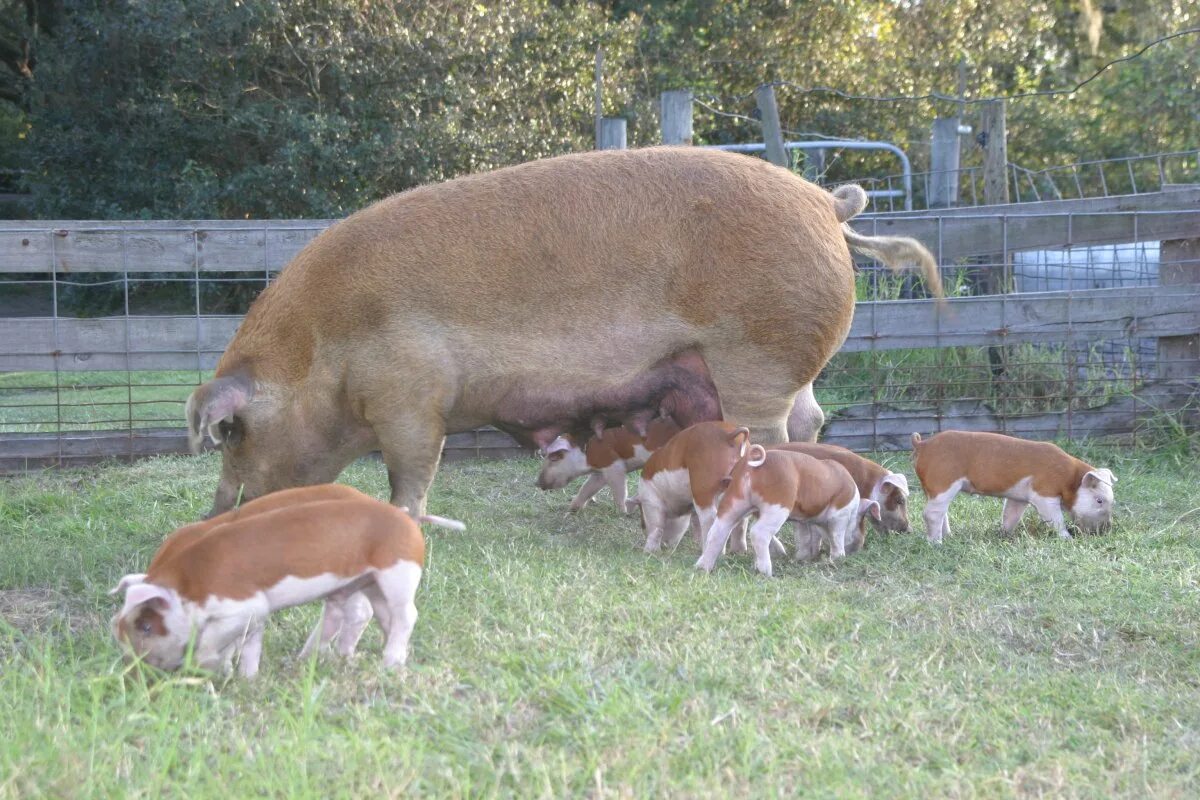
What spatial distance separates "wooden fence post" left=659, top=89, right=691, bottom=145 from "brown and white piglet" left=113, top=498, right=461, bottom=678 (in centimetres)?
579

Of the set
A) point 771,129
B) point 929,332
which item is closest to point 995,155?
point 771,129

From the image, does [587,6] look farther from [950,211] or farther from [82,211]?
[950,211]

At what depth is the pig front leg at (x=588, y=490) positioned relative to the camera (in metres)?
6.08

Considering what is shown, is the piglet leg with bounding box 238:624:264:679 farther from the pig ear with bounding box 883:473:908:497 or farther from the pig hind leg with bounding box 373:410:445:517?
the pig ear with bounding box 883:473:908:497

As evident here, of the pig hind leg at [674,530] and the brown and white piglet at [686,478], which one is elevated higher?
the brown and white piglet at [686,478]

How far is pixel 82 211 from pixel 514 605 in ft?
49.2

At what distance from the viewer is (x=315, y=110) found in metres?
15.2

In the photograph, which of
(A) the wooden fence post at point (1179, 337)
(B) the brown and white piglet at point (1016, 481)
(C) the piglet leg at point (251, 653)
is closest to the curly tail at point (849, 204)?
(B) the brown and white piglet at point (1016, 481)

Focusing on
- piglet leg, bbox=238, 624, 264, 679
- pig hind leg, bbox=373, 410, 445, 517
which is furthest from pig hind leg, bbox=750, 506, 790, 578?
piglet leg, bbox=238, 624, 264, 679

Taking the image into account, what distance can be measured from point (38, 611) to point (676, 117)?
227 inches

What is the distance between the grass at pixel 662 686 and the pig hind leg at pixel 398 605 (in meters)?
0.07

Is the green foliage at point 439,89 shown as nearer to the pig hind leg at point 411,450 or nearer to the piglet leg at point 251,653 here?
the pig hind leg at point 411,450

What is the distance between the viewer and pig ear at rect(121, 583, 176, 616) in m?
3.08

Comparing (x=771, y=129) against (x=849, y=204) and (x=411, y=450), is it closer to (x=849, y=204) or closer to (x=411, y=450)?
(x=849, y=204)
